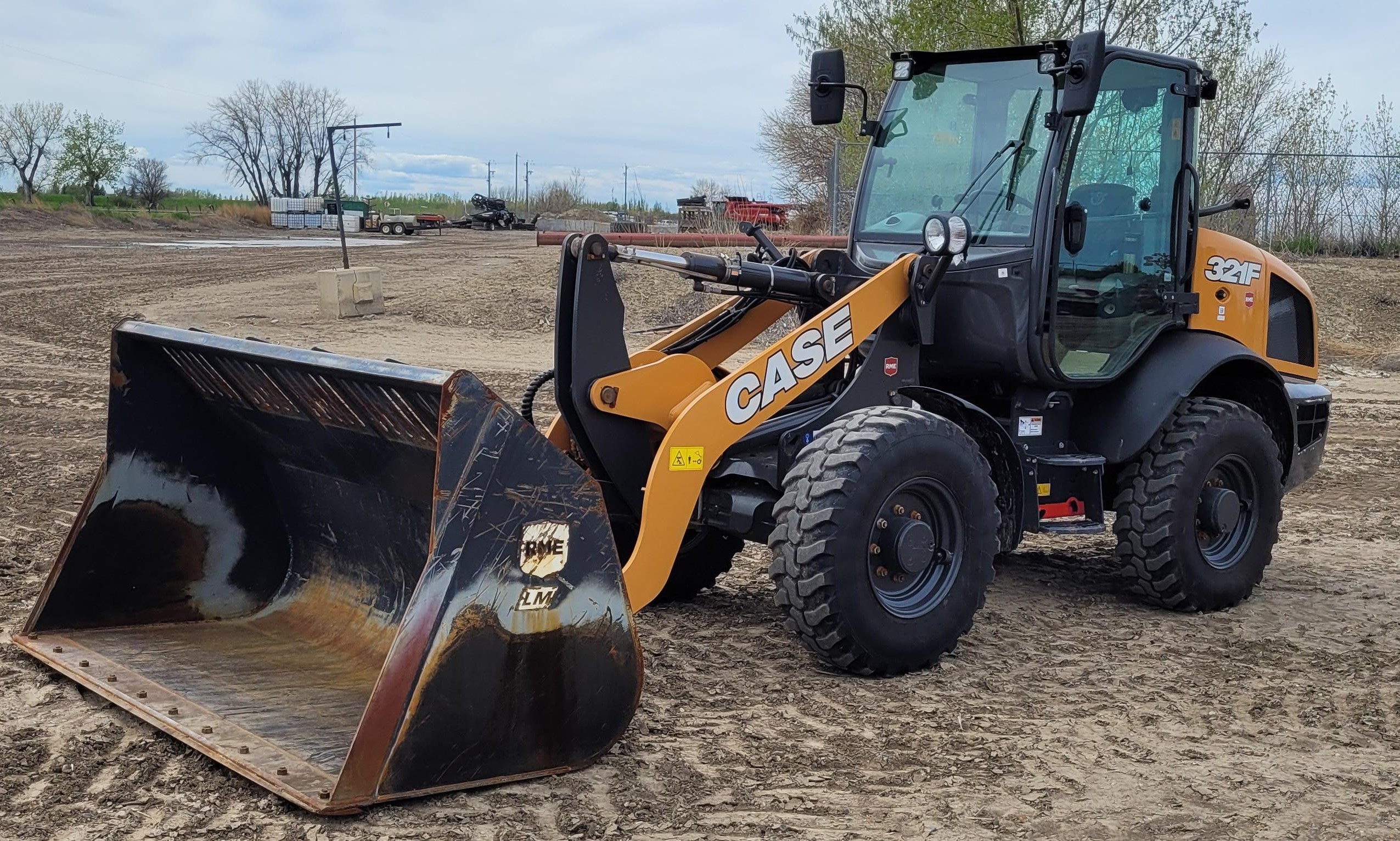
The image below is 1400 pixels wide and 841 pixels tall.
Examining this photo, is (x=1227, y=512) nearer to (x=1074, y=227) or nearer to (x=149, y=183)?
(x=1074, y=227)

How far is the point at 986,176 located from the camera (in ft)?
18.9

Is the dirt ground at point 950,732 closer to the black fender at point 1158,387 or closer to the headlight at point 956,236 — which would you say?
the black fender at point 1158,387

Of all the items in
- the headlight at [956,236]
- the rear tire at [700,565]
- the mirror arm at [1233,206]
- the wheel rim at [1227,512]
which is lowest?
the rear tire at [700,565]

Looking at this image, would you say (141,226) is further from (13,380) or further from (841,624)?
(841,624)

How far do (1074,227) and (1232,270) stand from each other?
1275 mm

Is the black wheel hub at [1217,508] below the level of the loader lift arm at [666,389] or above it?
below

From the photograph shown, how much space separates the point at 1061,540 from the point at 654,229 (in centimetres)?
2086

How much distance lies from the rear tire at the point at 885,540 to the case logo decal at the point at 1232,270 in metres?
1.99

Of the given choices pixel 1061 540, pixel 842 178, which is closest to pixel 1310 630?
pixel 1061 540

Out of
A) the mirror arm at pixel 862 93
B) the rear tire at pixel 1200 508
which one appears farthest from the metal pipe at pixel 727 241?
the rear tire at pixel 1200 508

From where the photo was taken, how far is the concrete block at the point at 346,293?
18531 millimetres

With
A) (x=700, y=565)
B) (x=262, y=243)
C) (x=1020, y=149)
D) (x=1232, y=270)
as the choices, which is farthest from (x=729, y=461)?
(x=262, y=243)

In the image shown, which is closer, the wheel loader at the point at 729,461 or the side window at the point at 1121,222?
the wheel loader at the point at 729,461

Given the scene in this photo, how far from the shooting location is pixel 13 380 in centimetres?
1225
